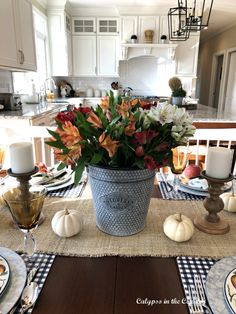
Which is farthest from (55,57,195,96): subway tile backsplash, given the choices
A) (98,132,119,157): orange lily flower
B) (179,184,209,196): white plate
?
(98,132,119,157): orange lily flower

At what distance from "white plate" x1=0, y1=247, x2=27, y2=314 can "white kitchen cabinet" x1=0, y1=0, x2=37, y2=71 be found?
244 centimetres

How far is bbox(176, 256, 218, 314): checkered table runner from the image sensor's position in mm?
607

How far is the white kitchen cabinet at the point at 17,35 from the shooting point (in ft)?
8.72

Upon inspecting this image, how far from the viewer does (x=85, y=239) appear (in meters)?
0.76

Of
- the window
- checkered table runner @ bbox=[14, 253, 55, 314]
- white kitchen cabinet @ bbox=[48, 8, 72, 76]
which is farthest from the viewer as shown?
white kitchen cabinet @ bbox=[48, 8, 72, 76]

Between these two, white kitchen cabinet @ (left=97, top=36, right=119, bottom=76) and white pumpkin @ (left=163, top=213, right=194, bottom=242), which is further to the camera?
white kitchen cabinet @ (left=97, top=36, right=119, bottom=76)

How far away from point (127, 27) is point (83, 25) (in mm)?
869

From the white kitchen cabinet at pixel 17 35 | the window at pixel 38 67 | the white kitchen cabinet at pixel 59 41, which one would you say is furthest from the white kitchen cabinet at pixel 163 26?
the white kitchen cabinet at pixel 17 35

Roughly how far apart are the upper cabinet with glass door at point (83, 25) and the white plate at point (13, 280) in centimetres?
517

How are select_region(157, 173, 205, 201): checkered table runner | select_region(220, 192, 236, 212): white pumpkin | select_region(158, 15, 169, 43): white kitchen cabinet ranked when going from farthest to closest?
select_region(158, 15, 169, 43): white kitchen cabinet, select_region(157, 173, 205, 201): checkered table runner, select_region(220, 192, 236, 212): white pumpkin

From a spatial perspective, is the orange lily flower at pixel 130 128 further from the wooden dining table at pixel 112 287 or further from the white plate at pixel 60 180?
the white plate at pixel 60 180

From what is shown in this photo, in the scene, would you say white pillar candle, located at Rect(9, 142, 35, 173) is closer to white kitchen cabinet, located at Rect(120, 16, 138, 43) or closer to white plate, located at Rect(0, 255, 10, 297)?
white plate, located at Rect(0, 255, 10, 297)

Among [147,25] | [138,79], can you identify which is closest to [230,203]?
[147,25]

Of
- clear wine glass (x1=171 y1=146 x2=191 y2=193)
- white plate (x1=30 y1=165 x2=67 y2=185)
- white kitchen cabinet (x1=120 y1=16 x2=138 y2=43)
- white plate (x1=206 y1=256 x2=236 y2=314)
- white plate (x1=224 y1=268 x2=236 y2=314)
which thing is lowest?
white plate (x1=206 y1=256 x2=236 y2=314)
